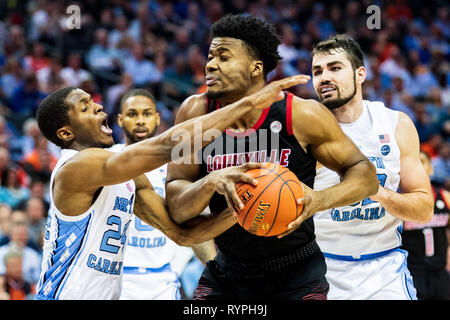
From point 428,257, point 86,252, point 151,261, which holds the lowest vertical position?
point 428,257

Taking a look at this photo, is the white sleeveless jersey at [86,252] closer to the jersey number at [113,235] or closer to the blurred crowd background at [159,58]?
the jersey number at [113,235]

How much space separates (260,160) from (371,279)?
54.8 inches

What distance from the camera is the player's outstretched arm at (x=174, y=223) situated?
342 centimetres

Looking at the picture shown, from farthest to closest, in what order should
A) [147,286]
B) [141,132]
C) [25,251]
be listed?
[25,251] → [141,132] → [147,286]

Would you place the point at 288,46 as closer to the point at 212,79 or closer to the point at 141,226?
the point at 141,226

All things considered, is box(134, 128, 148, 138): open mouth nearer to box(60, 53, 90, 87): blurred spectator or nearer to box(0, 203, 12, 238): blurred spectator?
box(0, 203, 12, 238): blurred spectator

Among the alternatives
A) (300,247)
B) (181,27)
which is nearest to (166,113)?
(181,27)

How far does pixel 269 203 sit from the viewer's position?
117 inches

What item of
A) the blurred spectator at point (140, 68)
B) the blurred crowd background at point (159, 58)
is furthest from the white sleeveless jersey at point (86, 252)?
the blurred spectator at point (140, 68)

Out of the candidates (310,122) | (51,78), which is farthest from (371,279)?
(51,78)

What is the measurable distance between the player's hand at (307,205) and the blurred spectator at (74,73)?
7364mm

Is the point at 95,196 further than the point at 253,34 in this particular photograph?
No

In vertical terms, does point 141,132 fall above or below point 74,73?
below

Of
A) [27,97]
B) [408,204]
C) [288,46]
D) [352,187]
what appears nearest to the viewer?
[352,187]
